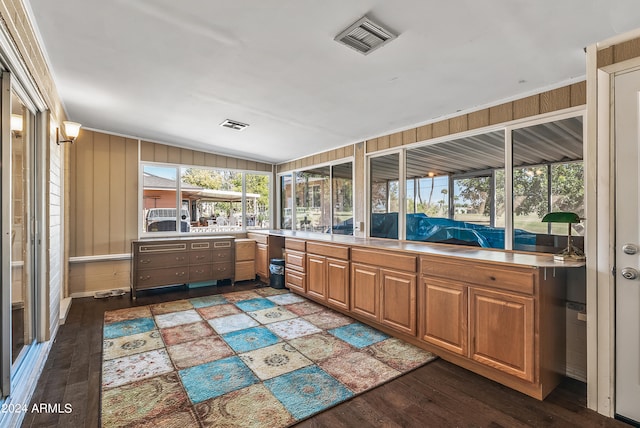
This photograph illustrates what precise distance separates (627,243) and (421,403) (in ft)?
5.52

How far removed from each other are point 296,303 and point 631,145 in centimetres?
377

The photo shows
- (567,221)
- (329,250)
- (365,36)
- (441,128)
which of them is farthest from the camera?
(329,250)

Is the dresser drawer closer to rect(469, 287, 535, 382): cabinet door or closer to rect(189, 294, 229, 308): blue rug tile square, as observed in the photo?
rect(189, 294, 229, 308): blue rug tile square

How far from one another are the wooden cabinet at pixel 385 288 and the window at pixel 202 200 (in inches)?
137

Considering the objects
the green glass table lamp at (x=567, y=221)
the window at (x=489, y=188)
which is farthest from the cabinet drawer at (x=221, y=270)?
the green glass table lamp at (x=567, y=221)

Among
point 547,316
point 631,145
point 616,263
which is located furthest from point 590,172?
point 547,316

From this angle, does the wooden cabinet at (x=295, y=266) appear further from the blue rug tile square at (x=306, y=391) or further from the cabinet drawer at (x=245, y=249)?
the blue rug tile square at (x=306, y=391)

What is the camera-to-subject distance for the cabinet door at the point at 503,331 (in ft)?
7.18

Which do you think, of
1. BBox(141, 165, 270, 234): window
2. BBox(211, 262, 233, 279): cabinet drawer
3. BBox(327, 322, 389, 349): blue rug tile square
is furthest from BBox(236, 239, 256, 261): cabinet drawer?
BBox(327, 322, 389, 349): blue rug tile square

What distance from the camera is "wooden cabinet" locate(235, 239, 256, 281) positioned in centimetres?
571

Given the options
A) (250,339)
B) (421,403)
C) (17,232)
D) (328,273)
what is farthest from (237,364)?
(17,232)

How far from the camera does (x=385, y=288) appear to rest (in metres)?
3.27

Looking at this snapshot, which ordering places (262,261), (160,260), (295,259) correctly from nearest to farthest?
(295,259) < (160,260) < (262,261)

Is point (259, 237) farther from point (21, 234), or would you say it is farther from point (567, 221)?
point (567, 221)
